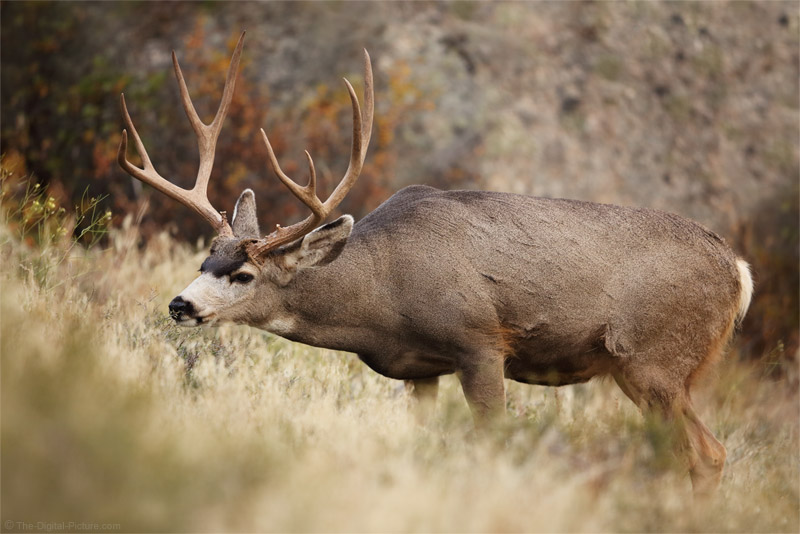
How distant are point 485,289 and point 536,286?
0.37m

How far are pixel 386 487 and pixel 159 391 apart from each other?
1619 mm

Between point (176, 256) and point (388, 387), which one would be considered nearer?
point (388, 387)

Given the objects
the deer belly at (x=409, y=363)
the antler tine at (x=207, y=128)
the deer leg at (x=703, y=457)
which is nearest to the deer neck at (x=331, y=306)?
the deer belly at (x=409, y=363)

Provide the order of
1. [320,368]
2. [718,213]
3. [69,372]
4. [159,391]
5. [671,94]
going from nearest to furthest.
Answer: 1. [69,372]
2. [159,391]
3. [320,368]
4. [718,213]
5. [671,94]

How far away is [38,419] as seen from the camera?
4145 millimetres

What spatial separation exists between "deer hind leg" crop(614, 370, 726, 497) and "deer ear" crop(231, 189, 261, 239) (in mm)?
2688

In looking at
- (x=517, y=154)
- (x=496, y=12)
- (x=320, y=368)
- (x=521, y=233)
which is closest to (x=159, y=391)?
(x=320, y=368)

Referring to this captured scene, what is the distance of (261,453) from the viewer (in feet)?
14.9

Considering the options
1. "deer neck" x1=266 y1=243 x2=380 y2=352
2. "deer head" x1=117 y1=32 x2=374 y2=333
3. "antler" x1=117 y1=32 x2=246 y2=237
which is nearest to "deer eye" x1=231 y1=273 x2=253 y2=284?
"deer head" x1=117 y1=32 x2=374 y2=333

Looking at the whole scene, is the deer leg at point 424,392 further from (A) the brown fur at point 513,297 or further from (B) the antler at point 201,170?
(B) the antler at point 201,170

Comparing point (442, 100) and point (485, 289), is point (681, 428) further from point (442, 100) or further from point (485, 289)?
point (442, 100)

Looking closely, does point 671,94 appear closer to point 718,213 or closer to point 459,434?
point 718,213

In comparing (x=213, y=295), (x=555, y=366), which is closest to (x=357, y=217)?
(x=555, y=366)

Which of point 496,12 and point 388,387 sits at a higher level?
point 496,12
